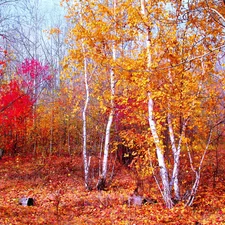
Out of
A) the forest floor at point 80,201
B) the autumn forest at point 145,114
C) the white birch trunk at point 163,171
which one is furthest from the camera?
the white birch trunk at point 163,171

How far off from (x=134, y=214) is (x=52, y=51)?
2537 centimetres

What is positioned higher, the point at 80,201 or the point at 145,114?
the point at 145,114

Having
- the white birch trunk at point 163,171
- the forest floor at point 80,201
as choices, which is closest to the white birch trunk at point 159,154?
the white birch trunk at point 163,171

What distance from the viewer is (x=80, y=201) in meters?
8.98

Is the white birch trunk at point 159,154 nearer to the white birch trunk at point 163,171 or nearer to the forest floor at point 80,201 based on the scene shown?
the white birch trunk at point 163,171

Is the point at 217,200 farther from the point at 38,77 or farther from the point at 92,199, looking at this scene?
the point at 38,77

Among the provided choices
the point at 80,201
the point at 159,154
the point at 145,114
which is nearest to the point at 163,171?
the point at 159,154

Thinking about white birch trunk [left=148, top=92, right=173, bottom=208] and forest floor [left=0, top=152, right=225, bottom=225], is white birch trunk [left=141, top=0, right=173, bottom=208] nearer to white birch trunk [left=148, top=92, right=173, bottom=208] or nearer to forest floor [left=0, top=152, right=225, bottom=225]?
white birch trunk [left=148, top=92, right=173, bottom=208]

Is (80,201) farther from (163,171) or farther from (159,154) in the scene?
(159,154)

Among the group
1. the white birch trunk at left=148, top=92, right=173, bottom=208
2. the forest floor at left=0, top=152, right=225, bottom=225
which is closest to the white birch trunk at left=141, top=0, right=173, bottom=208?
the white birch trunk at left=148, top=92, right=173, bottom=208

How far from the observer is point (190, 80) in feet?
26.6

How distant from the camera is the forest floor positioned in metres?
6.82

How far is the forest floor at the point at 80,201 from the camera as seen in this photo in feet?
22.4

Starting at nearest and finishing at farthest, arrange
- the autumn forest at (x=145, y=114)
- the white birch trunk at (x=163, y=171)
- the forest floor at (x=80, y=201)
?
1. the forest floor at (x=80, y=201)
2. the autumn forest at (x=145, y=114)
3. the white birch trunk at (x=163, y=171)
